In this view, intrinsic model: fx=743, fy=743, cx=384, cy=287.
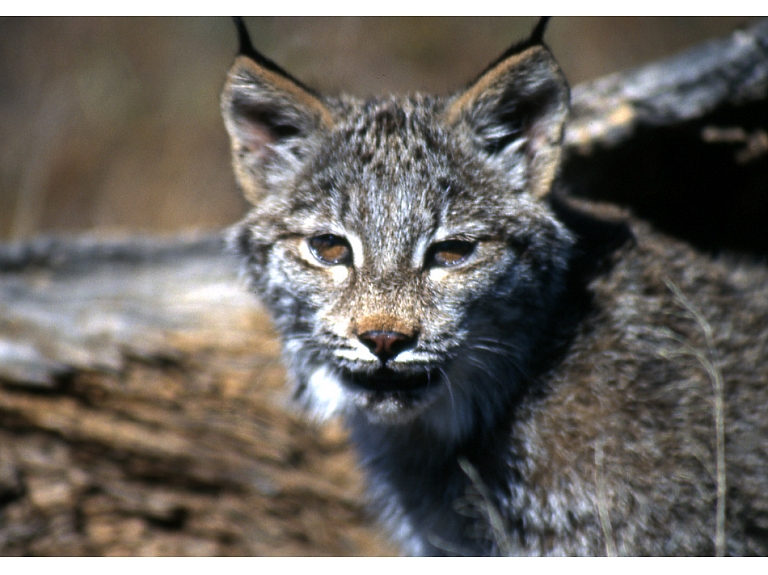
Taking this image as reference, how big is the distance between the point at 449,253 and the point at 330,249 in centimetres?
53

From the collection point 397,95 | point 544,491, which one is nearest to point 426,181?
point 397,95

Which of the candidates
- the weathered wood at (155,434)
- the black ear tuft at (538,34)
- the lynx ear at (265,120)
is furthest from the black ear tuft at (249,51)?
the weathered wood at (155,434)

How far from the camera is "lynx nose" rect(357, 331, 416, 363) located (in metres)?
2.93

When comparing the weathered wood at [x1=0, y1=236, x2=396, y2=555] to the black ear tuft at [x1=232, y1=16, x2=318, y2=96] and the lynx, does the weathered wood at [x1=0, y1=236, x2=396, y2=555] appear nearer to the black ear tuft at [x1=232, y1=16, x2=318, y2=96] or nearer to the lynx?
the lynx

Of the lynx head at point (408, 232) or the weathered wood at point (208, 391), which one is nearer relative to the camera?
the lynx head at point (408, 232)

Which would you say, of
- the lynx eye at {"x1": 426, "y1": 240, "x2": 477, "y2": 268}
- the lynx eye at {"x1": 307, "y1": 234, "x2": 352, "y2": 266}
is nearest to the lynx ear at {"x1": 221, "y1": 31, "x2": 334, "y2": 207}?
the lynx eye at {"x1": 307, "y1": 234, "x2": 352, "y2": 266}

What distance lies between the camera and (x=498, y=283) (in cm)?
325

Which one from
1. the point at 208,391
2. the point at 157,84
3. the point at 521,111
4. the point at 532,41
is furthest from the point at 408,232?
the point at 157,84

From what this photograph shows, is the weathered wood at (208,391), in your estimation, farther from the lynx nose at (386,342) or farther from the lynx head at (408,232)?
the lynx nose at (386,342)

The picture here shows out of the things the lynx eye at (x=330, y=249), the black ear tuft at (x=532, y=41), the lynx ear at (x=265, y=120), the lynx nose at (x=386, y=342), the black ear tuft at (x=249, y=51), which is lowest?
the lynx nose at (x=386, y=342)

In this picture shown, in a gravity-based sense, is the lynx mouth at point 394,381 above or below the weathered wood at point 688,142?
below

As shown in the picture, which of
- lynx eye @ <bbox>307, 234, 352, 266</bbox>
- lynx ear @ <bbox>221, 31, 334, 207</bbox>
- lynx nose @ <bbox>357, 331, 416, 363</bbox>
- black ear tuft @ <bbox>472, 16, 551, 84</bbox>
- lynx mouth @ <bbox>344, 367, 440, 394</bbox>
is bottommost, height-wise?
lynx mouth @ <bbox>344, 367, 440, 394</bbox>

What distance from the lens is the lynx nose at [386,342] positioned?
2928mm

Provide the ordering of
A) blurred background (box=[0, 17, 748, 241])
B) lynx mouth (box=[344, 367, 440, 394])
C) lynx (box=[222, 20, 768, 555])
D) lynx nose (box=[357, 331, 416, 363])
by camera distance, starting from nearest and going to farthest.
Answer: lynx nose (box=[357, 331, 416, 363]) → lynx mouth (box=[344, 367, 440, 394]) → lynx (box=[222, 20, 768, 555]) → blurred background (box=[0, 17, 748, 241])
